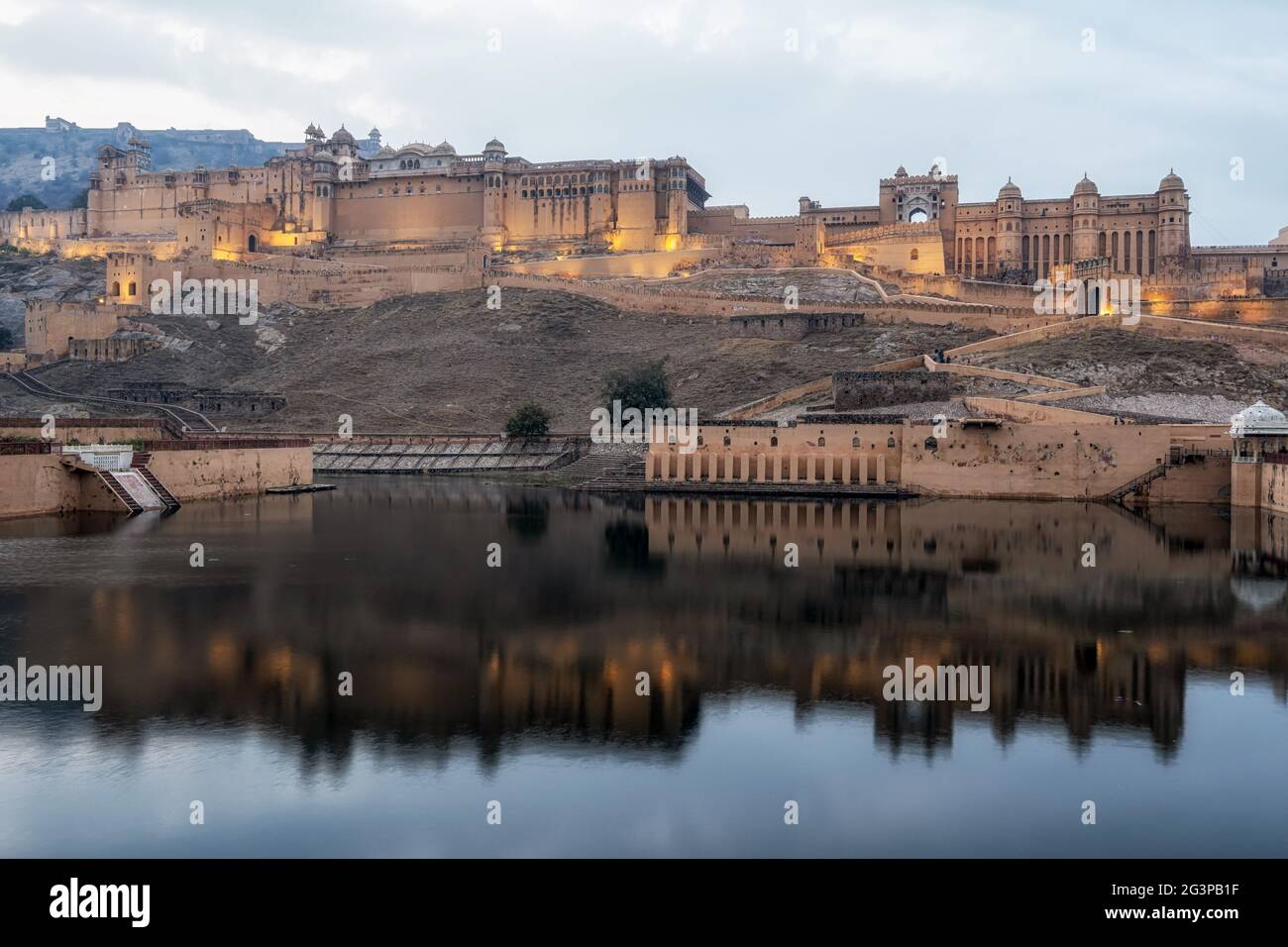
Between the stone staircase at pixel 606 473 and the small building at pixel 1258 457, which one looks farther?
the stone staircase at pixel 606 473

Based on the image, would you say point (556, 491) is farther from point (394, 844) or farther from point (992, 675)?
point (394, 844)

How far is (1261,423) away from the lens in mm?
34656

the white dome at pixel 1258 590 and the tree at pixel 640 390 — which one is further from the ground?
the tree at pixel 640 390

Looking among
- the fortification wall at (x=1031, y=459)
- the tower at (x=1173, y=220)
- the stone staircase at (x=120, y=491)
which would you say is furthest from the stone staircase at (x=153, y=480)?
the tower at (x=1173, y=220)

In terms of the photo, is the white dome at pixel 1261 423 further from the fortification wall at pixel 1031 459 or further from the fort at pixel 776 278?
the fortification wall at pixel 1031 459

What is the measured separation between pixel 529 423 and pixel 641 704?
1447 inches

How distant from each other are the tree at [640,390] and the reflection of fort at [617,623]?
19510 millimetres

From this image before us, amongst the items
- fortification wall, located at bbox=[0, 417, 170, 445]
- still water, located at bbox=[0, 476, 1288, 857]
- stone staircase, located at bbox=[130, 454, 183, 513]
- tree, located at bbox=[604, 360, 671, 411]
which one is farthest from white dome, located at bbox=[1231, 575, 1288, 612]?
fortification wall, located at bbox=[0, 417, 170, 445]

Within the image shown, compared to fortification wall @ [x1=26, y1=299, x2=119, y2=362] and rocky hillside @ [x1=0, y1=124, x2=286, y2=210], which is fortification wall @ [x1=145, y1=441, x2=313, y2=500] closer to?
fortification wall @ [x1=26, y1=299, x2=119, y2=362]

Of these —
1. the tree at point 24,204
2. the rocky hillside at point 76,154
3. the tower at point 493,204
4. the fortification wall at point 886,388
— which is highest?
the rocky hillside at point 76,154

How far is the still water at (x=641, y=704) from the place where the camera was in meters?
10.7

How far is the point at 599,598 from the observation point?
20.6m

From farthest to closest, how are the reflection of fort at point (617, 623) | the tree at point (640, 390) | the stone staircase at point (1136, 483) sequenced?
the tree at point (640, 390)
the stone staircase at point (1136, 483)
the reflection of fort at point (617, 623)
